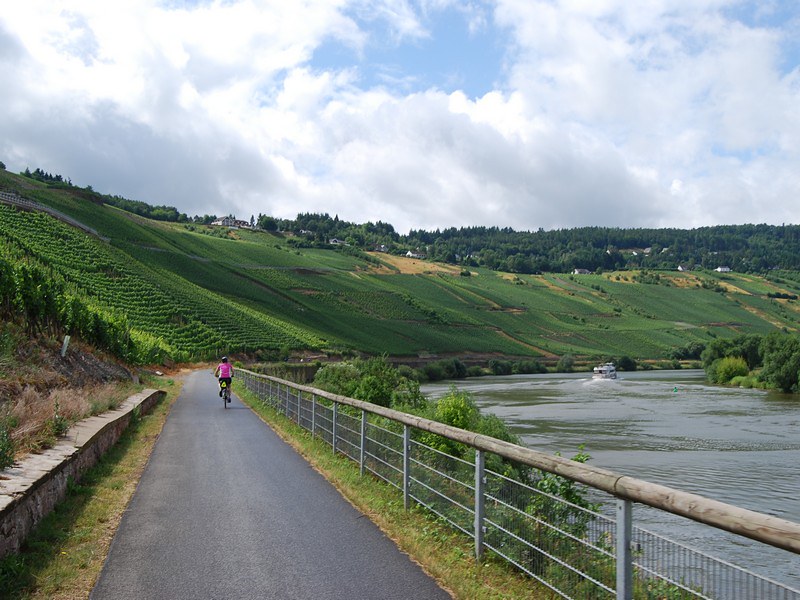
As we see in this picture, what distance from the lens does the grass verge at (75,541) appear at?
5.44m

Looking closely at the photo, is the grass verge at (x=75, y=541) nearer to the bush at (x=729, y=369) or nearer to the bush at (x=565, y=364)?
the bush at (x=729, y=369)

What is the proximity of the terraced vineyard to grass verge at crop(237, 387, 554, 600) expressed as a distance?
150 ft

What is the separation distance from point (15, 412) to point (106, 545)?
12.4ft

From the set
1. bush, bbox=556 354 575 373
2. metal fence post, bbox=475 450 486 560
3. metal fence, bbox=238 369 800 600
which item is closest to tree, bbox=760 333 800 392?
bush, bbox=556 354 575 373

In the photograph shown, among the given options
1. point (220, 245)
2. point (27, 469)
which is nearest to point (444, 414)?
point (27, 469)

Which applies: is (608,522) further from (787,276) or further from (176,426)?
(787,276)

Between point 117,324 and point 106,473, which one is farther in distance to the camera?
point 117,324

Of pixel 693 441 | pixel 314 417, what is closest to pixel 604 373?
pixel 693 441

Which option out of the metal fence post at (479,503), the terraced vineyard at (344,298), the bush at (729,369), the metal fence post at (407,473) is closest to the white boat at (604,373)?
the bush at (729,369)

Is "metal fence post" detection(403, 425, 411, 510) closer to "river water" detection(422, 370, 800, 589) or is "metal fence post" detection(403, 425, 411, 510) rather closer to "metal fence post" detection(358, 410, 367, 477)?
"metal fence post" detection(358, 410, 367, 477)

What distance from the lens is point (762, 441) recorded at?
30.2 m

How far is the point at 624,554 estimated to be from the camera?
4.22 meters

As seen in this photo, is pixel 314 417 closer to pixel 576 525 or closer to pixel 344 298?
pixel 576 525

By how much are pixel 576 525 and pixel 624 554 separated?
4.19 ft
